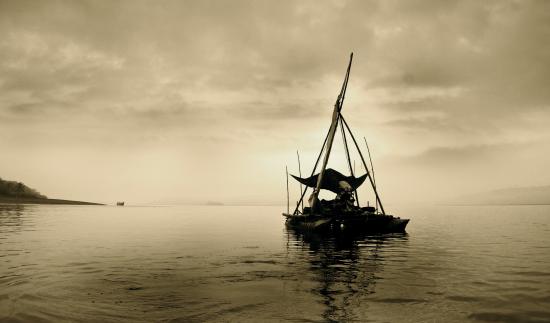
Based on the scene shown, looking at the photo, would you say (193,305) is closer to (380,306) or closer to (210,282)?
(210,282)

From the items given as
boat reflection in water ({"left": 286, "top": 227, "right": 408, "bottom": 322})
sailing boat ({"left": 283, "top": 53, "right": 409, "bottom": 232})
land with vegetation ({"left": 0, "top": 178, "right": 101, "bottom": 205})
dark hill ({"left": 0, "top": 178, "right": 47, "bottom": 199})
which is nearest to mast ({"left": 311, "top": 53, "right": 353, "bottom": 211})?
sailing boat ({"left": 283, "top": 53, "right": 409, "bottom": 232})

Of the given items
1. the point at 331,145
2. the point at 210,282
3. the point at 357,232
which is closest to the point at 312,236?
the point at 357,232

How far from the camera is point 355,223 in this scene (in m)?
34.6

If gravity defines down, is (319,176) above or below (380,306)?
above

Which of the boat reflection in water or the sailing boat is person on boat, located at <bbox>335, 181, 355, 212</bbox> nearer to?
the sailing boat

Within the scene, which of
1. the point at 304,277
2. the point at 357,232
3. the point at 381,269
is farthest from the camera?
the point at 357,232

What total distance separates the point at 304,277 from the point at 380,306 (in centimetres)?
490

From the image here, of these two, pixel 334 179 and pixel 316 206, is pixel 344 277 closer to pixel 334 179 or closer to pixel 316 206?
pixel 316 206

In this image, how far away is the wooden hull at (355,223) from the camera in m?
34.1

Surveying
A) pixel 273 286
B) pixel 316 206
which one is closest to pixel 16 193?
pixel 316 206

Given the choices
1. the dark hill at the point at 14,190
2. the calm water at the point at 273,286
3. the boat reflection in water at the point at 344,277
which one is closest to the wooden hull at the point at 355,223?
the boat reflection in water at the point at 344,277

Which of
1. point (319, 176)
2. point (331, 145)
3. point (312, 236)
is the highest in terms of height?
point (331, 145)

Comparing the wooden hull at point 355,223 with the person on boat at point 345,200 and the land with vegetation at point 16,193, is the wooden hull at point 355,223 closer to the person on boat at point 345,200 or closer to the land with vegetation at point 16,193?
the person on boat at point 345,200

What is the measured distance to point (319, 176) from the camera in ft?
126
